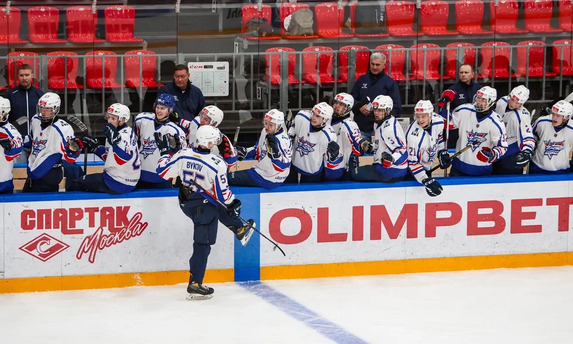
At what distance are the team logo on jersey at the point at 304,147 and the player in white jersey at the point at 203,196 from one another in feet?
3.66

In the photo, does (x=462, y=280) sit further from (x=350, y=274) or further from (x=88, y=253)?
(x=88, y=253)

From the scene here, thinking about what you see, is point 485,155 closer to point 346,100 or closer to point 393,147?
point 393,147

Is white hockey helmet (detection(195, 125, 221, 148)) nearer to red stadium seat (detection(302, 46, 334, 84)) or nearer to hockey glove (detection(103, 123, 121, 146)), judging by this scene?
hockey glove (detection(103, 123, 121, 146))

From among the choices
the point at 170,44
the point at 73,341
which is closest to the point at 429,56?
the point at 170,44

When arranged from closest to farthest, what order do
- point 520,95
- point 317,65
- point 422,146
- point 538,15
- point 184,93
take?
point 422,146
point 520,95
point 184,93
point 317,65
point 538,15

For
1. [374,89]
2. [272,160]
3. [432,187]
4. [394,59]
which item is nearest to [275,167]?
[272,160]

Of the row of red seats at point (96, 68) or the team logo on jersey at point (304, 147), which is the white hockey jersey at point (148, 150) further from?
the row of red seats at point (96, 68)

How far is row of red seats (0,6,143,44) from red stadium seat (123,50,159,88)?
0.55 feet

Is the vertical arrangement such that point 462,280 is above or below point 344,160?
below

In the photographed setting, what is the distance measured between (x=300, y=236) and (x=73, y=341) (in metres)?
2.37

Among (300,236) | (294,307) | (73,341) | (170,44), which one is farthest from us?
(170,44)

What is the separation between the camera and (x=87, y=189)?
891 centimetres

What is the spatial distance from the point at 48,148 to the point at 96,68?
295 cm

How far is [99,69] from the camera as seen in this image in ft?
38.5
